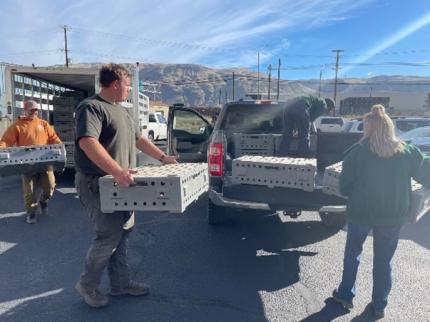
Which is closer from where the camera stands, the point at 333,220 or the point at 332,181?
the point at 332,181

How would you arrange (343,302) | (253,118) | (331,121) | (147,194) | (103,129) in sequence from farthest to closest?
(331,121) → (253,118) → (343,302) → (103,129) → (147,194)

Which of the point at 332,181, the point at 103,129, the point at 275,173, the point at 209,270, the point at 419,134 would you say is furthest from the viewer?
the point at 419,134

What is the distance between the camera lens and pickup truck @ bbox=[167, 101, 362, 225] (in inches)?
161

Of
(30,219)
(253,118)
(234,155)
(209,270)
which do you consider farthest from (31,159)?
(253,118)

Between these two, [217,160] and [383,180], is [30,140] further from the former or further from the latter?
[383,180]

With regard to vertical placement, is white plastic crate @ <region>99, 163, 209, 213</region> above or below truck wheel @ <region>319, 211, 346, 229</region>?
above

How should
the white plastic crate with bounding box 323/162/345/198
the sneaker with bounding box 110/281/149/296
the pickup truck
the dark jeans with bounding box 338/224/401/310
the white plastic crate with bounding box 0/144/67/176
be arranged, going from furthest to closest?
1. the white plastic crate with bounding box 0/144/67/176
2. the pickup truck
3. the white plastic crate with bounding box 323/162/345/198
4. the sneaker with bounding box 110/281/149/296
5. the dark jeans with bounding box 338/224/401/310

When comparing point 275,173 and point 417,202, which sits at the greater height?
point 275,173

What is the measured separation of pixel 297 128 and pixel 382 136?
7.54 feet

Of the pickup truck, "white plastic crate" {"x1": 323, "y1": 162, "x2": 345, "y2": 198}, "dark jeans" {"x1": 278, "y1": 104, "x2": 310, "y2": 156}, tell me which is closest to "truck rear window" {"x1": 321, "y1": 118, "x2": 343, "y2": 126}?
the pickup truck

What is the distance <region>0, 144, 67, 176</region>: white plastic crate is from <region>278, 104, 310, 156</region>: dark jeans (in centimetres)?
312

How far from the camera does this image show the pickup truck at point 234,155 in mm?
4078

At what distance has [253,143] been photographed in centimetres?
580

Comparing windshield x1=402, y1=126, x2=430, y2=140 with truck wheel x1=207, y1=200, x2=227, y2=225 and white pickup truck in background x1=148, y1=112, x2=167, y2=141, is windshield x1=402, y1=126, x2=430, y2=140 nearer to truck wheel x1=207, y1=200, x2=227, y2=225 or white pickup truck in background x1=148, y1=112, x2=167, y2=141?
truck wheel x1=207, y1=200, x2=227, y2=225
